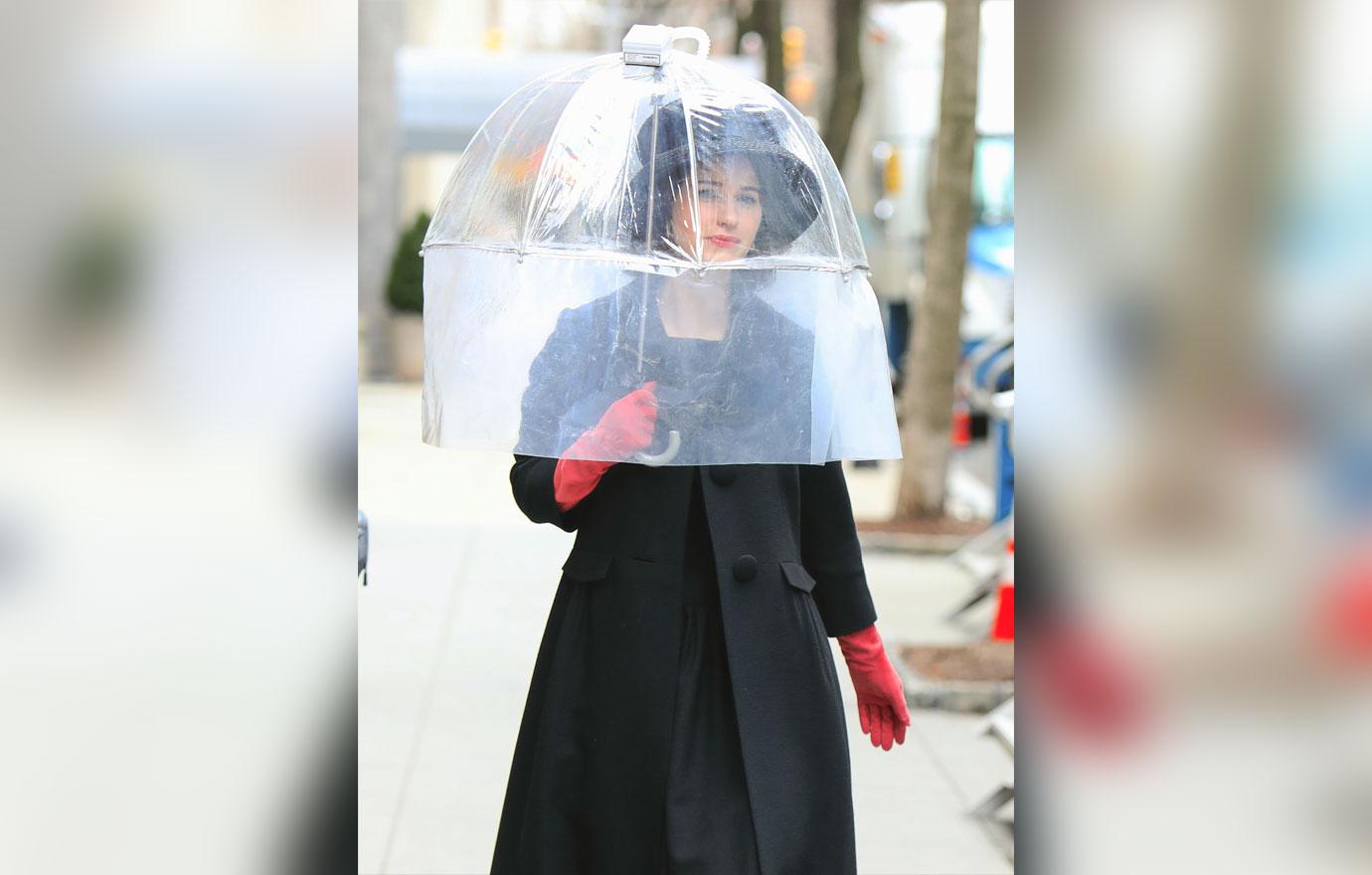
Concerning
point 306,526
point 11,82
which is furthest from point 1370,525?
point 11,82

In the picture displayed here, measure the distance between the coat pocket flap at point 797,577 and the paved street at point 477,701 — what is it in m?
2.17

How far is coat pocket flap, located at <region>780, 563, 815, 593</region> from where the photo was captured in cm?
325

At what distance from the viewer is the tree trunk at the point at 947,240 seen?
10.1 m

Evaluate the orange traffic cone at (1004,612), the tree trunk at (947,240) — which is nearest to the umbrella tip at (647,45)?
the orange traffic cone at (1004,612)

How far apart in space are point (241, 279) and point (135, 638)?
0.39 m

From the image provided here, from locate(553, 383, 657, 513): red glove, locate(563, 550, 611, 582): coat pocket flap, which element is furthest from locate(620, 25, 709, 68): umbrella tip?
locate(563, 550, 611, 582): coat pocket flap

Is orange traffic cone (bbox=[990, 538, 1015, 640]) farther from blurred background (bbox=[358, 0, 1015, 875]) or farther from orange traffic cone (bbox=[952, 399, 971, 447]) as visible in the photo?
orange traffic cone (bbox=[952, 399, 971, 447])

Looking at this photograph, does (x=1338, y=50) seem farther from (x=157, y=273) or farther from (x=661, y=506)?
(x=661, y=506)

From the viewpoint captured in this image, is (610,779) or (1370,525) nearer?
(1370,525)

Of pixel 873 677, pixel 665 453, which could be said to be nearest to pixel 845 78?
pixel 873 677

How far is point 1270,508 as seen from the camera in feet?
5.40

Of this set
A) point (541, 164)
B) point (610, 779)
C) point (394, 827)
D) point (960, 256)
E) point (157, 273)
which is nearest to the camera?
point (157, 273)

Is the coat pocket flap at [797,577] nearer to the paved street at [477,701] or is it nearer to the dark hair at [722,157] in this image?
the dark hair at [722,157]

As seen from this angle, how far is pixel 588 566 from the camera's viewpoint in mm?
3252
